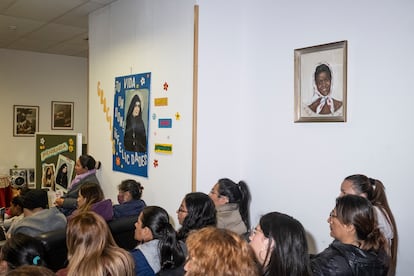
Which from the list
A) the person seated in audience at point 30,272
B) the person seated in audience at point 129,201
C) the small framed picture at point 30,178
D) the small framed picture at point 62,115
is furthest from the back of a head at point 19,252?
the small framed picture at point 62,115

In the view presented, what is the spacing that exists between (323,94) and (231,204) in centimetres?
114

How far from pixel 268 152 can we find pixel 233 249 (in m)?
1.87

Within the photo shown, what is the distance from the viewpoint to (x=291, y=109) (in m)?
2.91

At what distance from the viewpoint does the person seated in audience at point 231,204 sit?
2842mm

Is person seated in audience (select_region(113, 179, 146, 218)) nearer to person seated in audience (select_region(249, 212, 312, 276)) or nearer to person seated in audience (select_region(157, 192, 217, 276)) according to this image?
person seated in audience (select_region(157, 192, 217, 276))

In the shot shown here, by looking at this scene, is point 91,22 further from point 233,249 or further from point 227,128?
point 233,249

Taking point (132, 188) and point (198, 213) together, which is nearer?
point (198, 213)

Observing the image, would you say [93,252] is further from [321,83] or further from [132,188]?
[321,83]

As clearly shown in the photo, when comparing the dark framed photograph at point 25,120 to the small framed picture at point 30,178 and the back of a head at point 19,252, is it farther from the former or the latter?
the back of a head at point 19,252

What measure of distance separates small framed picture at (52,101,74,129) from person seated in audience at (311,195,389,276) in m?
6.32

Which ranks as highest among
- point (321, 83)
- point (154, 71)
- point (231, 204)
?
point (154, 71)

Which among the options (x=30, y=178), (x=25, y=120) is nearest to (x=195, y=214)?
(x=30, y=178)

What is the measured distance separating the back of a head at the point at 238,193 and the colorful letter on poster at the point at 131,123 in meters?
0.99

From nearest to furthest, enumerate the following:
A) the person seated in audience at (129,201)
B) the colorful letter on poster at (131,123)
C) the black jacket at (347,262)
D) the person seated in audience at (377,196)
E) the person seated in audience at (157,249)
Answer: the black jacket at (347,262) < the person seated in audience at (157,249) < the person seated in audience at (377,196) < the person seated in audience at (129,201) < the colorful letter on poster at (131,123)
